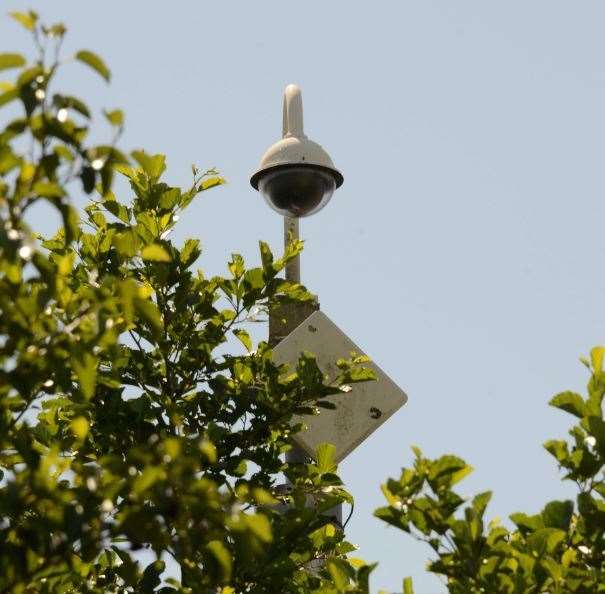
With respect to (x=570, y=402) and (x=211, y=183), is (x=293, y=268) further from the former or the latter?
(x=570, y=402)

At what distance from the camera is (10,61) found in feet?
11.1

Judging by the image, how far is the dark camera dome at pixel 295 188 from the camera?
25.0 ft

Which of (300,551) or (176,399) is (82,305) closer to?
(300,551)

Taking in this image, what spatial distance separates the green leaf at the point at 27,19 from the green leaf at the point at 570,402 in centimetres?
210

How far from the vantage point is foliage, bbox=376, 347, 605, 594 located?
166 inches

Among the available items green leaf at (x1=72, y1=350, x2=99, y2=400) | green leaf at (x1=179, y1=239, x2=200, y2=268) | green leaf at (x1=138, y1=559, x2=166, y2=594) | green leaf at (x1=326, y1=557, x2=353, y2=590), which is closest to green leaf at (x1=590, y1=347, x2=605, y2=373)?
green leaf at (x1=326, y1=557, x2=353, y2=590)

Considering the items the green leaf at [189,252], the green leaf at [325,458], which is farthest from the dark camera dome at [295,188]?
the green leaf at [325,458]

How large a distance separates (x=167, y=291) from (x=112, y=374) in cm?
53

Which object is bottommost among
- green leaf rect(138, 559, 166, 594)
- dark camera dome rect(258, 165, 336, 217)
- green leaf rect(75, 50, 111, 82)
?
green leaf rect(138, 559, 166, 594)

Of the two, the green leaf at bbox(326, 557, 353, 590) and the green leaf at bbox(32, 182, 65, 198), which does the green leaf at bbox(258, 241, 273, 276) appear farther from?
the green leaf at bbox(32, 182, 65, 198)

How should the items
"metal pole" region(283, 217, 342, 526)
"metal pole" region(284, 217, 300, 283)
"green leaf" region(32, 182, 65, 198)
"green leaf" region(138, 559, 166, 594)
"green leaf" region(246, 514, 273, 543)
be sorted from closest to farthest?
1. "green leaf" region(246, 514, 273, 543)
2. "green leaf" region(32, 182, 65, 198)
3. "green leaf" region(138, 559, 166, 594)
4. "metal pole" region(283, 217, 342, 526)
5. "metal pole" region(284, 217, 300, 283)

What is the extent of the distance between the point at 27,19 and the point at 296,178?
4.17 meters

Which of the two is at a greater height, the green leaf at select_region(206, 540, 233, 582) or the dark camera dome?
the dark camera dome

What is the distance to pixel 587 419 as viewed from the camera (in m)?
4.39
